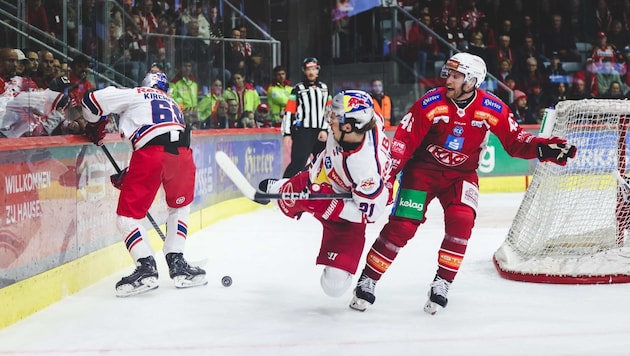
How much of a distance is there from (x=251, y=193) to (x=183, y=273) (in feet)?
4.23

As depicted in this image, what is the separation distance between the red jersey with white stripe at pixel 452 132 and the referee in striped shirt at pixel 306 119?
3.82 metres

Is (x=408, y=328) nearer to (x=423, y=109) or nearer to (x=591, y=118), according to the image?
(x=423, y=109)

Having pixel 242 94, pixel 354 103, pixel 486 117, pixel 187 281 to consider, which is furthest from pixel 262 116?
pixel 354 103

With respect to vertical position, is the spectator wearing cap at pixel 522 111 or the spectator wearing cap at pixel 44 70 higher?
the spectator wearing cap at pixel 44 70

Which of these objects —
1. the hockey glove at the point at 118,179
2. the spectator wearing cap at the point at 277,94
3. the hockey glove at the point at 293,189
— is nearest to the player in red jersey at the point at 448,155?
the hockey glove at the point at 293,189

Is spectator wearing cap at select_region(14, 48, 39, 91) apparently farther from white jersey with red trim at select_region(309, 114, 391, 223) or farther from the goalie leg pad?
the goalie leg pad

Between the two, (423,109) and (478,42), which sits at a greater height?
(478,42)

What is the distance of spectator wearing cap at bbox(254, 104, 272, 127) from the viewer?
959 centimetres

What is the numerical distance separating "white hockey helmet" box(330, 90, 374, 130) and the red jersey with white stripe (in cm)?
32

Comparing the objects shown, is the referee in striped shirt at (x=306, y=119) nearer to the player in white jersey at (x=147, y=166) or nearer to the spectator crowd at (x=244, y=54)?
the spectator crowd at (x=244, y=54)

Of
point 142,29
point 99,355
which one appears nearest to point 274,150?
point 142,29

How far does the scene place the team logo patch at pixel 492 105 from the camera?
13.8 ft

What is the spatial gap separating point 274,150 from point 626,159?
15.6 feet

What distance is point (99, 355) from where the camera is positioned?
3.35 m
